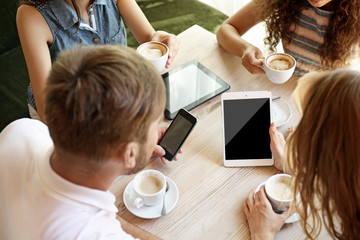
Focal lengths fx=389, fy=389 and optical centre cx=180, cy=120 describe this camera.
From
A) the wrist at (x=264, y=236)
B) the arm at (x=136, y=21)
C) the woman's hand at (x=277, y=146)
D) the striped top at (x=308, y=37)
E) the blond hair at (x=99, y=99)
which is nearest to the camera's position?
the blond hair at (x=99, y=99)

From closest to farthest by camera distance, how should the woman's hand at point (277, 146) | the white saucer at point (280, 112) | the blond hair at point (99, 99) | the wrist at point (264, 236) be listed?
the blond hair at point (99, 99) → the wrist at point (264, 236) → the woman's hand at point (277, 146) → the white saucer at point (280, 112)

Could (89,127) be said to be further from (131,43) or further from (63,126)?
(131,43)

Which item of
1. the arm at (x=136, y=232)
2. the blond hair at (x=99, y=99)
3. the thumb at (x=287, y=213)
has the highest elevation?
the blond hair at (x=99, y=99)

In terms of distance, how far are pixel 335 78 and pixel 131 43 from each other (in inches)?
74.4

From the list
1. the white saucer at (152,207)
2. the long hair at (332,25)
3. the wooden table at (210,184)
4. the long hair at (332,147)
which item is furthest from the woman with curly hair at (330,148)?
the long hair at (332,25)

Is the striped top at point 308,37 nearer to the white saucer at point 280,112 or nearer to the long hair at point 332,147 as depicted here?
the white saucer at point 280,112

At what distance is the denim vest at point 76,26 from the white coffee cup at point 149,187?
21.2 inches

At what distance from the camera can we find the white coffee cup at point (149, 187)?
1077 millimetres

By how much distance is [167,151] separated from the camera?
3.97 ft

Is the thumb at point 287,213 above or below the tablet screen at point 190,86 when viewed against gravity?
below

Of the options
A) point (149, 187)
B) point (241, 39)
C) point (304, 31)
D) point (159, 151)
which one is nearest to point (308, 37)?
point (304, 31)

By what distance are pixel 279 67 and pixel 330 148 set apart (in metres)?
0.54

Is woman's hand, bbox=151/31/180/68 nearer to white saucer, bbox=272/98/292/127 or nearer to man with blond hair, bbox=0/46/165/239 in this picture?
white saucer, bbox=272/98/292/127

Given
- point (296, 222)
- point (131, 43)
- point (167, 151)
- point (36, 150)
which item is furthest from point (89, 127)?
point (131, 43)
